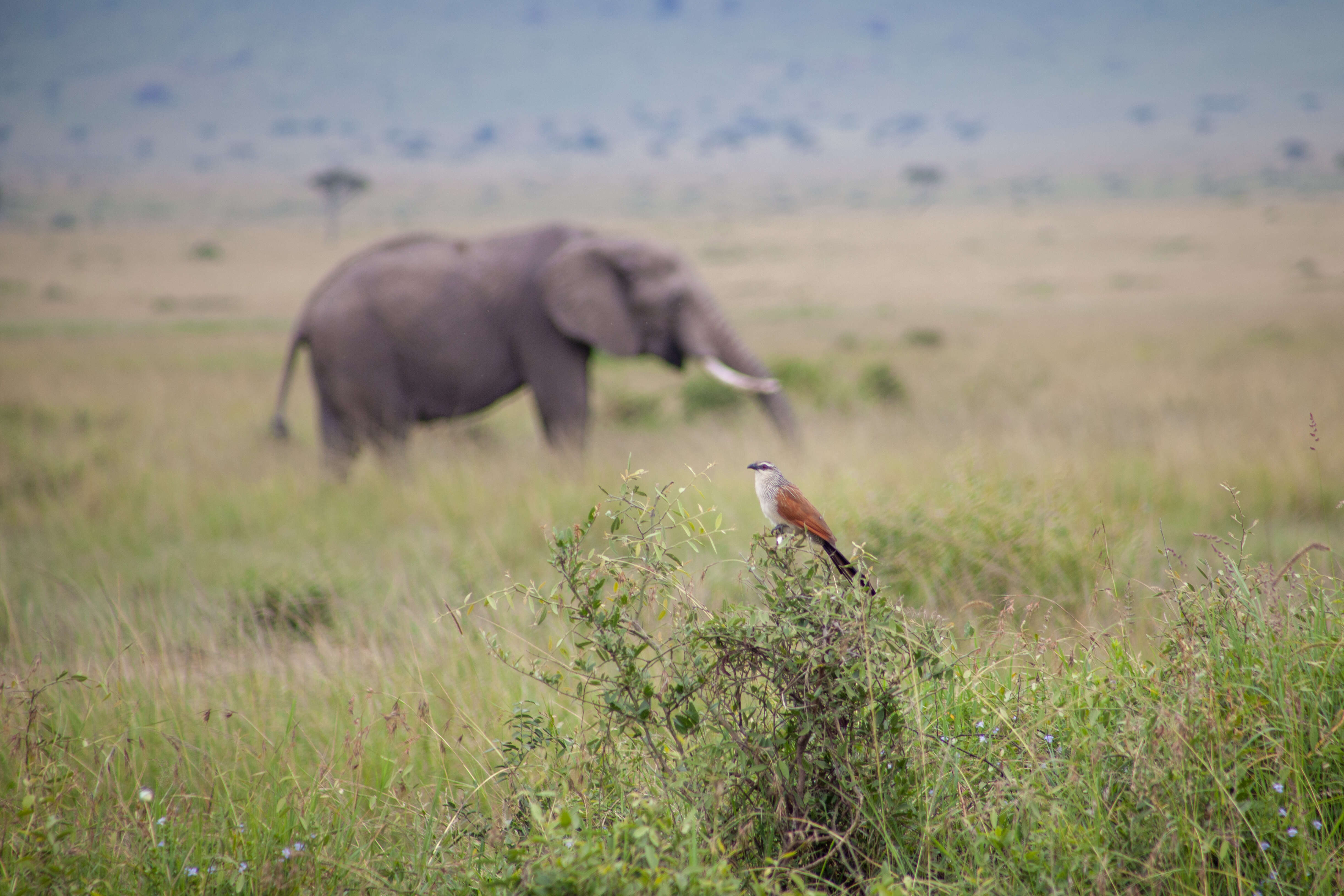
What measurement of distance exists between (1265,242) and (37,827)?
52.9 meters

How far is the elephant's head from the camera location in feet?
30.2

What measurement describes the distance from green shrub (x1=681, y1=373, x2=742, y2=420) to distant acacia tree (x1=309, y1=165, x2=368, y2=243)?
5742 centimetres

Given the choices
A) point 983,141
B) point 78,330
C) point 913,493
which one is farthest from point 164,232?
point 983,141

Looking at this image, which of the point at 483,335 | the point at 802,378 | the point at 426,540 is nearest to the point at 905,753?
the point at 426,540

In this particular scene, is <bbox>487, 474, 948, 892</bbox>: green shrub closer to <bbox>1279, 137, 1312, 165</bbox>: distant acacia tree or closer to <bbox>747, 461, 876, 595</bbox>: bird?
<bbox>747, 461, 876, 595</bbox>: bird

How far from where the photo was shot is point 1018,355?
18422 millimetres

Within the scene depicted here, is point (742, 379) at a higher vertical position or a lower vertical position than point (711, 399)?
higher

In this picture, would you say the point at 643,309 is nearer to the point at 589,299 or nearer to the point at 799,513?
the point at 589,299

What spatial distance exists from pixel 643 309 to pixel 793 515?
7107 millimetres

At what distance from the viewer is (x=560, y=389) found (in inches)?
373

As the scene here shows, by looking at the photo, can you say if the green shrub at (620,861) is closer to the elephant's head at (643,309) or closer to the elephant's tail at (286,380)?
the elephant's head at (643,309)

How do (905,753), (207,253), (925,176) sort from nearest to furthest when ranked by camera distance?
(905,753) < (207,253) < (925,176)

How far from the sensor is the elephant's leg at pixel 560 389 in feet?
30.8

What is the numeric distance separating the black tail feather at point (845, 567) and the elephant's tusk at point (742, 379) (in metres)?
6.20
